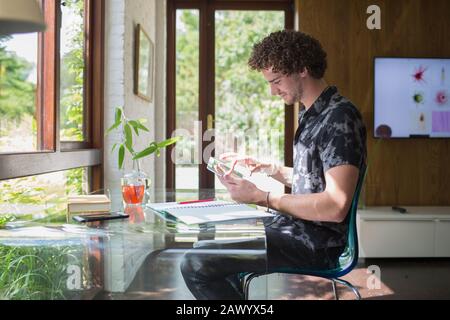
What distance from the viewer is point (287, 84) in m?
1.83

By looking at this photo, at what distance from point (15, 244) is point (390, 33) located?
381 centimetres

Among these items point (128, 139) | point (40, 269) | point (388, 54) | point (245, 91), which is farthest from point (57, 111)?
point (388, 54)

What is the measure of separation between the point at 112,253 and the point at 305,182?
0.68 m

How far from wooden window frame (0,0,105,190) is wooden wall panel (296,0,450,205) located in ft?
6.28

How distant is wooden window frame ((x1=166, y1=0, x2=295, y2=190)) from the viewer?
5.15 meters

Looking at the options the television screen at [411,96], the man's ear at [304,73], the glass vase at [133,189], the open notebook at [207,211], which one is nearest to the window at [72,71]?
the glass vase at [133,189]

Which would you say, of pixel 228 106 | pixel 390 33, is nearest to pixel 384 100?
pixel 390 33

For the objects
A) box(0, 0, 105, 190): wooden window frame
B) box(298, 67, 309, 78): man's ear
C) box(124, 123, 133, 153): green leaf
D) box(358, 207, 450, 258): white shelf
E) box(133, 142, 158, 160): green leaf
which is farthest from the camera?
box(358, 207, 450, 258): white shelf

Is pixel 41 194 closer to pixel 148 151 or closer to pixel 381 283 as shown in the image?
pixel 148 151

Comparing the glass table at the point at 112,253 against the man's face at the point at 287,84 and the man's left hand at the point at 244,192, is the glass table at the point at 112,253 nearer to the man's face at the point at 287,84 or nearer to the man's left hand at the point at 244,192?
the man's left hand at the point at 244,192

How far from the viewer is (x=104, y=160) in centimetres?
344

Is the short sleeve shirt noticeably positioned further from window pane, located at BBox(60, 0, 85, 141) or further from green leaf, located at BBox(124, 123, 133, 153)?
window pane, located at BBox(60, 0, 85, 141)

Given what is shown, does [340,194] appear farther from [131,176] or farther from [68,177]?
[68,177]

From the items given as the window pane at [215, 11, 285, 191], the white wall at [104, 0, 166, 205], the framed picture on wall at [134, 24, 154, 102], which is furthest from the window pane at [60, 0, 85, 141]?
the window pane at [215, 11, 285, 191]
